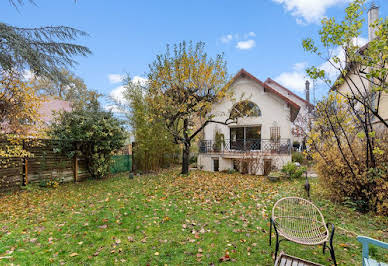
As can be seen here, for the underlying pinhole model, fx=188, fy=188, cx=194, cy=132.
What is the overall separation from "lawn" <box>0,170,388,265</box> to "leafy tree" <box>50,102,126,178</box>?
2.64m

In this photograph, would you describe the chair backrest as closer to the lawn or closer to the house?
the lawn

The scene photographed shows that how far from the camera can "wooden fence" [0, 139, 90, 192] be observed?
639 centimetres

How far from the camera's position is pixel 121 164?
11430 millimetres

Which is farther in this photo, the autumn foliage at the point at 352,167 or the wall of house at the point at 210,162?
the wall of house at the point at 210,162

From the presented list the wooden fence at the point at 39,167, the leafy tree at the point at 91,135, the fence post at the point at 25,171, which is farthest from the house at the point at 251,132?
the fence post at the point at 25,171

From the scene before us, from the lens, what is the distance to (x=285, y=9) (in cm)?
762

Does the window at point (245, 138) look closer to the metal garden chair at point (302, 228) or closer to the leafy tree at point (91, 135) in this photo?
the leafy tree at point (91, 135)

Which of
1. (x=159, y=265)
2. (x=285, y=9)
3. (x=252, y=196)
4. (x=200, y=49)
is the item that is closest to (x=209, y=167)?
(x=252, y=196)

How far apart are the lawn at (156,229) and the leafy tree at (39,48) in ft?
11.2

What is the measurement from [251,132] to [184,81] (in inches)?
252

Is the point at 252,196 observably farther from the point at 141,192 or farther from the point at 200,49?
the point at 200,49

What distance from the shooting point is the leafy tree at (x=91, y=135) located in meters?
8.06

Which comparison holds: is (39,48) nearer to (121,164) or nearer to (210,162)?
(121,164)

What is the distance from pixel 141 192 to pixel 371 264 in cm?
575
